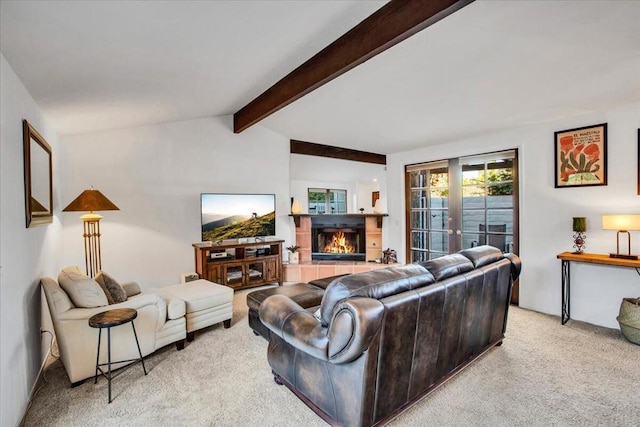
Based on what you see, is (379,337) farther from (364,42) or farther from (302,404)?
(364,42)

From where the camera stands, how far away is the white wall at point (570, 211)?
10.3ft

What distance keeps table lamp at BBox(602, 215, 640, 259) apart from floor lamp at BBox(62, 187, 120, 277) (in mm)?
5061

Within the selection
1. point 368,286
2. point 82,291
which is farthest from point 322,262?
point 368,286

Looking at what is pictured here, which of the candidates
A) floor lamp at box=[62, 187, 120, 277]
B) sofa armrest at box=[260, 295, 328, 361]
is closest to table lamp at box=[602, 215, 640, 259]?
sofa armrest at box=[260, 295, 328, 361]

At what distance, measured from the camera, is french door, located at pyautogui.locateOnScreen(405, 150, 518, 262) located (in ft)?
13.5

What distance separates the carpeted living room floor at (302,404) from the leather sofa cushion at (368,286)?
2.75 feet

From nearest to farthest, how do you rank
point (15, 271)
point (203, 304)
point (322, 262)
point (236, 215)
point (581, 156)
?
1. point (15, 271)
2. point (203, 304)
3. point (581, 156)
4. point (236, 215)
5. point (322, 262)

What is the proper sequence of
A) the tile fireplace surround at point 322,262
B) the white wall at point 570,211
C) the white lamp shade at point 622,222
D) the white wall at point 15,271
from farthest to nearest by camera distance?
the tile fireplace surround at point 322,262 → the white wall at point 570,211 → the white lamp shade at point 622,222 → the white wall at point 15,271

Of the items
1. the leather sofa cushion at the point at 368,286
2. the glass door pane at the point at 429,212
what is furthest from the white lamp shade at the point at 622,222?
the leather sofa cushion at the point at 368,286

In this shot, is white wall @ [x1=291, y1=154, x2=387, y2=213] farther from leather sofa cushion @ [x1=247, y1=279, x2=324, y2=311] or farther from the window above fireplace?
leather sofa cushion @ [x1=247, y1=279, x2=324, y2=311]

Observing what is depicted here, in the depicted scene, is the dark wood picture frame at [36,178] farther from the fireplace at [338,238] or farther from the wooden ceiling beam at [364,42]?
the fireplace at [338,238]

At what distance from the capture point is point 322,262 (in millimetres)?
5461

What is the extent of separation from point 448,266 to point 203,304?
238 centimetres

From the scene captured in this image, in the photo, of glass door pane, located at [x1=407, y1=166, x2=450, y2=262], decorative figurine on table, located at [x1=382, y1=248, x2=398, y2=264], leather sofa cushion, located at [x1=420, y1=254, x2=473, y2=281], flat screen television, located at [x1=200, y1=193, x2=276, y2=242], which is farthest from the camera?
decorative figurine on table, located at [x1=382, y1=248, x2=398, y2=264]
